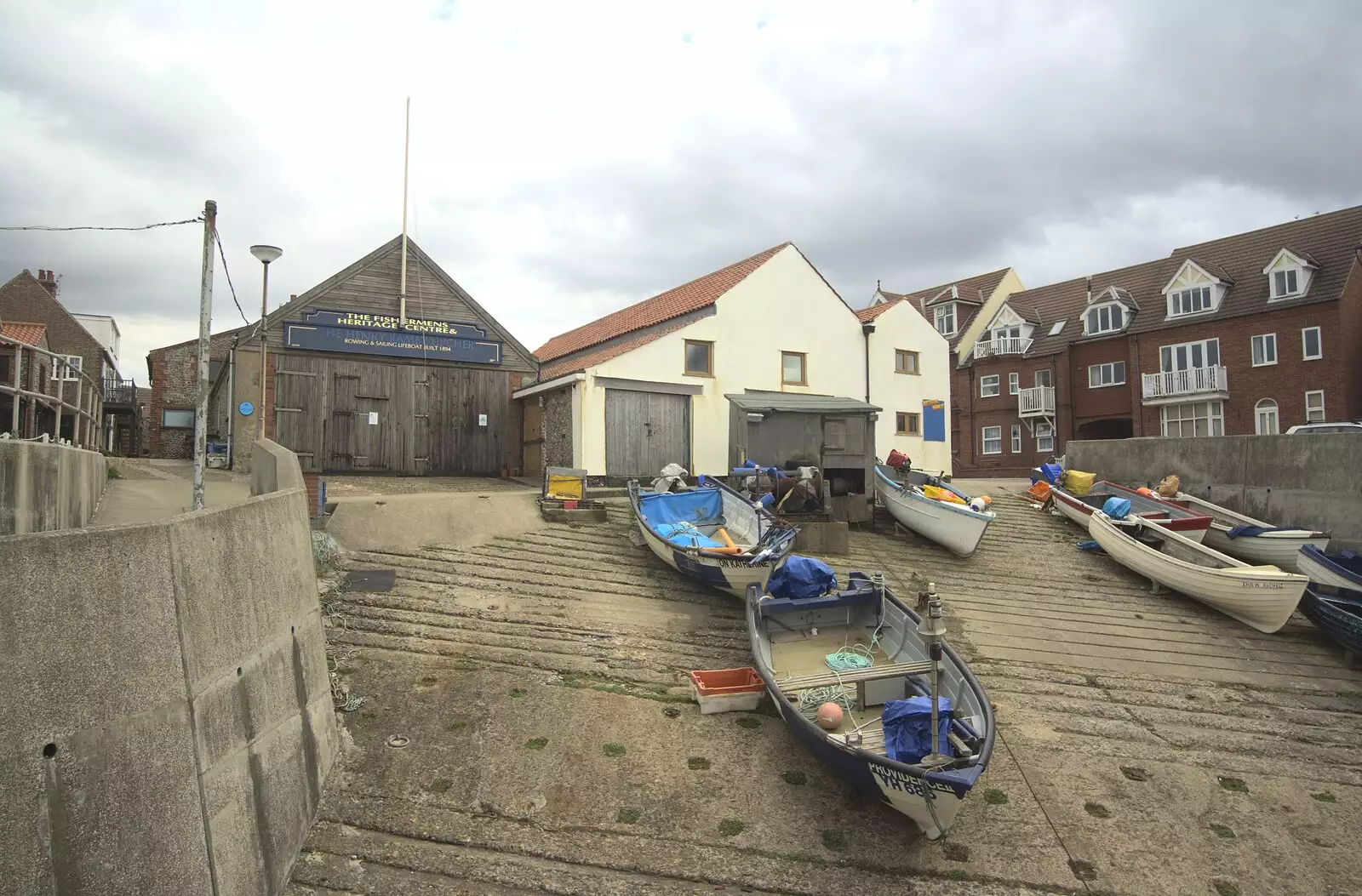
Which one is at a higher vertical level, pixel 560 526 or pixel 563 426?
pixel 563 426

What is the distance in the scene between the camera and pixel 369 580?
36.9 feet

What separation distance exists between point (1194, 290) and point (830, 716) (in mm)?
32376

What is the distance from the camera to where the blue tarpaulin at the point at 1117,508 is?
16250mm

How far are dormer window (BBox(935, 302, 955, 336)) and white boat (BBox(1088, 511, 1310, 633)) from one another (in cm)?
2681

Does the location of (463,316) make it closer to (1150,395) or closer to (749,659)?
(749,659)

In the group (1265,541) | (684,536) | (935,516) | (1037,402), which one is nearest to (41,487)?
(684,536)

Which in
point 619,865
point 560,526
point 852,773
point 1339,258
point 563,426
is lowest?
point 619,865

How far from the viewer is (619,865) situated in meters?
6.30

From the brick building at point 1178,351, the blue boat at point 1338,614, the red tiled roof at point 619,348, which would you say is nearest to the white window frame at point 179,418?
the red tiled roof at point 619,348

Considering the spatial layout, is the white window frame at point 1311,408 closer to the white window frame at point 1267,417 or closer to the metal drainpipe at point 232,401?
the white window frame at point 1267,417

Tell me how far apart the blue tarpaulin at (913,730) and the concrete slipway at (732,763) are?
0.79 meters

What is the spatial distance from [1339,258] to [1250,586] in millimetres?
23054

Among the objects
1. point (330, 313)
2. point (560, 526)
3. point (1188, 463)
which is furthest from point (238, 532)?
point (1188, 463)

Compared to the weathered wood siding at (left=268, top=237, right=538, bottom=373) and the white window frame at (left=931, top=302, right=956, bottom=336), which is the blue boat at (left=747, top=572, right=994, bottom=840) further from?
the white window frame at (left=931, top=302, right=956, bottom=336)
